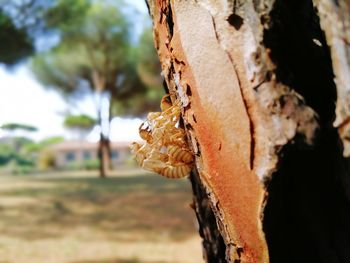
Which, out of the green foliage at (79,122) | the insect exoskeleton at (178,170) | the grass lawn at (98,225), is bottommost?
the grass lawn at (98,225)

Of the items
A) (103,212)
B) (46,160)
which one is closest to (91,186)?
(103,212)

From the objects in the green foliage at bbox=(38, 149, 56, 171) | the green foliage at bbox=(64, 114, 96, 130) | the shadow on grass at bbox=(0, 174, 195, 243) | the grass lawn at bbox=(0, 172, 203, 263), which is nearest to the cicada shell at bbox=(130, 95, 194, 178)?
the grass lawn at bbox=(0, 172, 203, 263)

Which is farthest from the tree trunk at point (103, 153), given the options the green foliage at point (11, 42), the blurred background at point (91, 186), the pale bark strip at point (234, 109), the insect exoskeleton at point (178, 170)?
the pale bark strip at point (234, 109)

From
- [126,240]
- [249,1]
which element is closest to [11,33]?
[126,240]

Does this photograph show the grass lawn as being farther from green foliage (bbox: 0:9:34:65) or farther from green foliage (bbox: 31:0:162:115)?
green foliage (bbox: 31:0:162:115)

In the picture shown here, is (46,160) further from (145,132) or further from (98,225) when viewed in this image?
(145,132)

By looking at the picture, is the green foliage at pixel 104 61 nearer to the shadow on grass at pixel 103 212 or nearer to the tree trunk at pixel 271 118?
the shadow on grass at pixel 103 212
